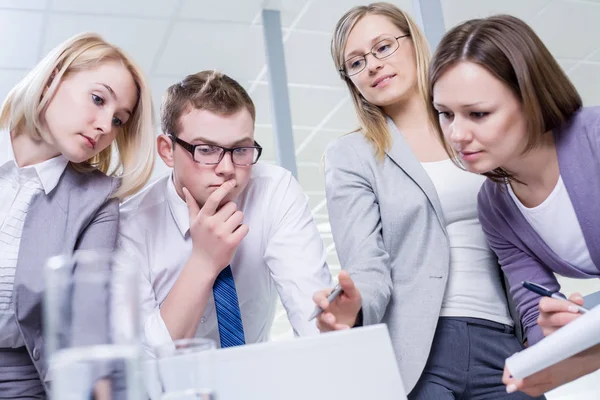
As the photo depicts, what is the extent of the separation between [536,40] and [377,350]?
31.6 inches

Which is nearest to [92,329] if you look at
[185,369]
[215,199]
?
[185,369]

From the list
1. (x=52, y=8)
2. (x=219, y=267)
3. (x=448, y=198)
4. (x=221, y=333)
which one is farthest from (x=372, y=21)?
(x=52, y=8)

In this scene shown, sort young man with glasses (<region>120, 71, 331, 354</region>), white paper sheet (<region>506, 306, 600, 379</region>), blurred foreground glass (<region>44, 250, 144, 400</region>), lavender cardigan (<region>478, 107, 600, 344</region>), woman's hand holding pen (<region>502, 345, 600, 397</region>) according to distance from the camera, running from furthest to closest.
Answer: young man with glasses (<region>120, 71, 331, 354</region>) < lavender cardigan (<region>478, 107, 600, 344</region>) < woman's hand holding pen (<region>502, 345, 600, 397</region>) < white paper sheet (<region>506, 306, 600, 379</region>) < blurred foreground glass (<region>44, 250, 144, 400</region>)

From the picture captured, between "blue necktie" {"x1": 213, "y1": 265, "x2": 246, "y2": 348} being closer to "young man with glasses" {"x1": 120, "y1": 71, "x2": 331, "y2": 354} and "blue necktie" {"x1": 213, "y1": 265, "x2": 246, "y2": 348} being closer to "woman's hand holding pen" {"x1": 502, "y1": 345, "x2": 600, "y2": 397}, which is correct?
"young man with glasses" {"x1": 120, "y1": 71, "x2": 331, "y2": 354}

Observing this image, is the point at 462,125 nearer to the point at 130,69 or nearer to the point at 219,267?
the point at 219,267

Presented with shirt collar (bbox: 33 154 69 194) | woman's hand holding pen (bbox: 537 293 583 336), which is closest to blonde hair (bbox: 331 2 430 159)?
woman's hand holding pen (bbox: 537 293 583 336)

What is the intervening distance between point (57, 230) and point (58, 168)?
17 centimetres

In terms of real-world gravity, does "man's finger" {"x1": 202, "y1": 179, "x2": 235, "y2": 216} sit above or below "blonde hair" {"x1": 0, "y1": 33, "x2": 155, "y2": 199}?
below

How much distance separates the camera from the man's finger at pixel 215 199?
1.29 metres

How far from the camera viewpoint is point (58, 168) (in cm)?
132

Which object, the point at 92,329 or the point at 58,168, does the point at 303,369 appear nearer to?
the point at 92,329

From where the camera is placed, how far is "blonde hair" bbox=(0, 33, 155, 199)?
1.31 metres

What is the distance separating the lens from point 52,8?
338 cm

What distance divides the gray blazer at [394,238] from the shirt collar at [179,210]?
32cm
